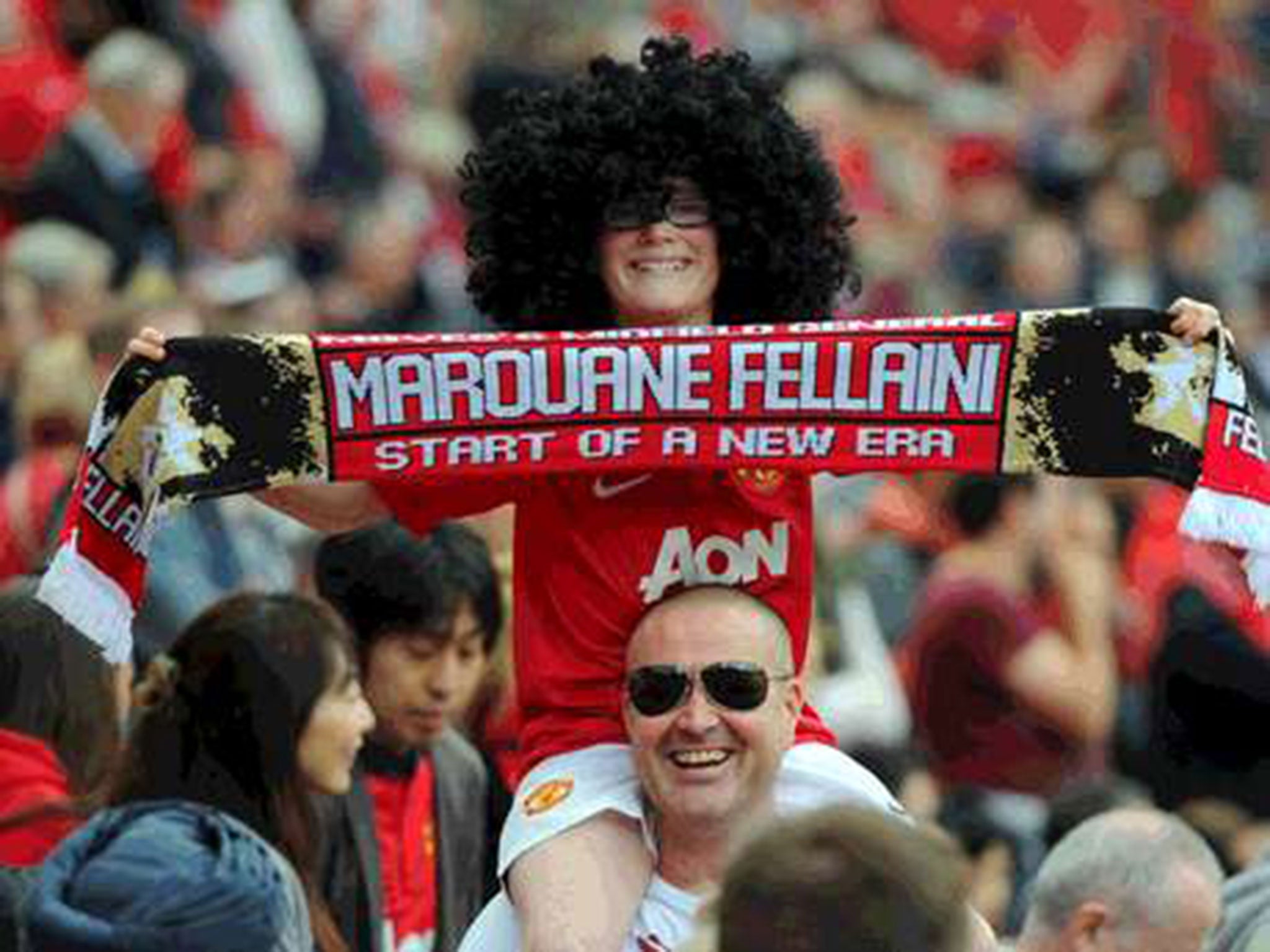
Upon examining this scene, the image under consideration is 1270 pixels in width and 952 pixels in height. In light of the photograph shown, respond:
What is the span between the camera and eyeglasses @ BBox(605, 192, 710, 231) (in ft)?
21.9

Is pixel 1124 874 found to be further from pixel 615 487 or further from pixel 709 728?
pixel 615 487

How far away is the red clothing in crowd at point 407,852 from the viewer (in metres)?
8.06

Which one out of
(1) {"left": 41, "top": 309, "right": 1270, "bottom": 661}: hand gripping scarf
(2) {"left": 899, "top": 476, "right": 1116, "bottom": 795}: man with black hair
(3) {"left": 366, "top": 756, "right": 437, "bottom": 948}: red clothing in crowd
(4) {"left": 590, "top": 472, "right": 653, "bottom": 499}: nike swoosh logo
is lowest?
(2) {"left": 899, "top": 476, "right": 1116, "bottom": 795}: man with black hair

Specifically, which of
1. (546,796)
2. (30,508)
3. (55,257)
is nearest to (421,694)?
(30,508)

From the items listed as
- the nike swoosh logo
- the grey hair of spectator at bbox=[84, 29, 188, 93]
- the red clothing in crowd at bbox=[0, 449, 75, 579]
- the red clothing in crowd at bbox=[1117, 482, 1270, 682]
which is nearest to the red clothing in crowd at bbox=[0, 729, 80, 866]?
the nike swoosh logo

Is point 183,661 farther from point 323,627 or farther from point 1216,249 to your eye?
point 1216,249

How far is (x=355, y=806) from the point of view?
314 inches

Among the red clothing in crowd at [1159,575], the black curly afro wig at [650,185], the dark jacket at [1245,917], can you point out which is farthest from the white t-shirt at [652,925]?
the red clothing in crowd at [1159,575]

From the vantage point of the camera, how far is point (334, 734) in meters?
7.55

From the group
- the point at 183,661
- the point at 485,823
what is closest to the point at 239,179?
the point at 485,823

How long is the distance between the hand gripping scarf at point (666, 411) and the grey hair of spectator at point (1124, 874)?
0.56 metres

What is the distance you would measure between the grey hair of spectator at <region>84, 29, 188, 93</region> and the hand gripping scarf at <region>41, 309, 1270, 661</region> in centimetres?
477

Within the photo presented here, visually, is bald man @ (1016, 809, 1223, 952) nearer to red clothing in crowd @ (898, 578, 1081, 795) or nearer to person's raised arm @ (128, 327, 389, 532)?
person's raised arm @ (128, 327, 389, 532)

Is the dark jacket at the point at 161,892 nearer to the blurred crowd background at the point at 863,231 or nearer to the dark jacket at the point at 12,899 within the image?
the dark jacket at the point at 12,899
